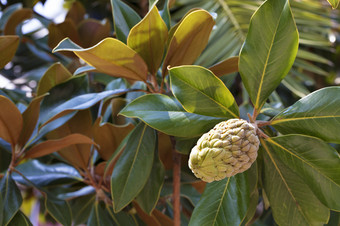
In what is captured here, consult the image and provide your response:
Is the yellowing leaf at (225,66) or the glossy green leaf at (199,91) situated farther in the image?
the yellowing leaf at (225,66)

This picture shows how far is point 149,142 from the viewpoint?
729 mm

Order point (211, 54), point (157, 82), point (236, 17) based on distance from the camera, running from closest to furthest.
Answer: point (157, 82), point (211, 54), point (236, 17)

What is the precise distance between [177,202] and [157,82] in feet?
0.82

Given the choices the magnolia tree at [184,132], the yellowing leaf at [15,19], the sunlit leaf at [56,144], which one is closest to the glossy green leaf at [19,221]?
the magnolia tree at [184,132]

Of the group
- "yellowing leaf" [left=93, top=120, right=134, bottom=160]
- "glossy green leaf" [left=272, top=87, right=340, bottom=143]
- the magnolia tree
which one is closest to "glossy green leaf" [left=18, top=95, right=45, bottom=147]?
the magnolia tree

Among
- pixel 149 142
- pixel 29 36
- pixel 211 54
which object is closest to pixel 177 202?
pixel 149 142

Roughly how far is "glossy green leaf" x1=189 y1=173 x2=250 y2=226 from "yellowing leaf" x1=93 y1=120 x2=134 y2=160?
0.25 m

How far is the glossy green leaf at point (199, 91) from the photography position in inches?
23.6

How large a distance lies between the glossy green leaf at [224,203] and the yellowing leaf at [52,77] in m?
0.38

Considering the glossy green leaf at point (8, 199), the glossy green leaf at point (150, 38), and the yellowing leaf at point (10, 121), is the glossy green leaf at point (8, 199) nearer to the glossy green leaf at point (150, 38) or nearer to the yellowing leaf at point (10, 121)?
the yellowing leaf at point (10, 121)

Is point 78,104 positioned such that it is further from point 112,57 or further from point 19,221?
point 19,221

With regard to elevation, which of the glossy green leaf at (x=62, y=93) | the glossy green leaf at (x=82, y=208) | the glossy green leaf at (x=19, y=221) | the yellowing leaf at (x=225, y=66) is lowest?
the glossy green leaf at (x=82, y=208)

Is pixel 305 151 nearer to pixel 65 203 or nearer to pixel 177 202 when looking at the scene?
pixel 177 202

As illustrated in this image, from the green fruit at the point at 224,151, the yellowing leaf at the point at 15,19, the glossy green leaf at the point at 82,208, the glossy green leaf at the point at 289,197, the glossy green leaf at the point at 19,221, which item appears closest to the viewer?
the green fruit at the point at 224,151
